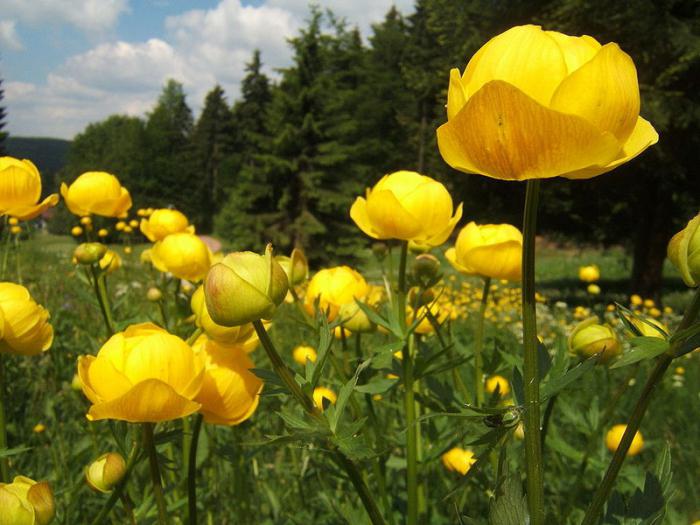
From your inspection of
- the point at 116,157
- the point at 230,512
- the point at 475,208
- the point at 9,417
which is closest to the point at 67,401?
the point at 9,417

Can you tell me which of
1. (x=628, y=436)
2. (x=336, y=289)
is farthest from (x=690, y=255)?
(x=336, y=289)

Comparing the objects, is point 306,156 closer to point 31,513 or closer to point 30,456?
point 30,456

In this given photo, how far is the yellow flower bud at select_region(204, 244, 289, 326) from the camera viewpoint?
54 cm

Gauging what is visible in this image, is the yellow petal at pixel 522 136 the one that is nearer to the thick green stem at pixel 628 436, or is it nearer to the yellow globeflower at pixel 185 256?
the thick green stem at pixel 628 436

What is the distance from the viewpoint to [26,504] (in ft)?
1.96

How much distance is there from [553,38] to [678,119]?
20.0 ft

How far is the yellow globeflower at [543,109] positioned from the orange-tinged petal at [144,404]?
355 millimetres

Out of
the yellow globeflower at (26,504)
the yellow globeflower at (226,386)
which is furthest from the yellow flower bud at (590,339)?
the yellow globeflower at (26,504)

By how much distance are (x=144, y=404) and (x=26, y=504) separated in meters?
0.15

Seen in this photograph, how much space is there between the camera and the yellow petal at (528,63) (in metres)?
A: 0.44

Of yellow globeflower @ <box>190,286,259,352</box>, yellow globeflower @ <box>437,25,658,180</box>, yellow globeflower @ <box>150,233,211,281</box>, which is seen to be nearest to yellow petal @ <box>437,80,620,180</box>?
yellow globeflower @ <box>437,25,658,180</box>

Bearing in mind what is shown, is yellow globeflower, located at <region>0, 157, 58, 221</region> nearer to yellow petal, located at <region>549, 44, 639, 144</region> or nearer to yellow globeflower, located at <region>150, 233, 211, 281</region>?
yellow globeflower, located at <region>150, 233, 211, 281</region>

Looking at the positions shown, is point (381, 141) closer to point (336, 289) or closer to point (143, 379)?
point (336, 289)

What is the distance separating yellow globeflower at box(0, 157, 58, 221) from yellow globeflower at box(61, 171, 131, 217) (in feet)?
1.23
